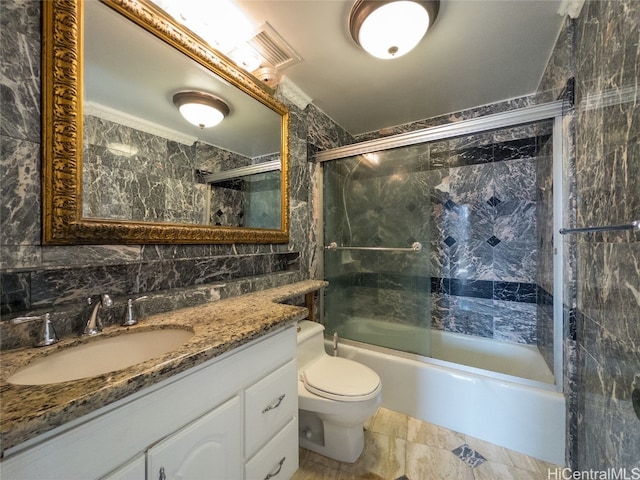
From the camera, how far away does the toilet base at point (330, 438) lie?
1270 mm

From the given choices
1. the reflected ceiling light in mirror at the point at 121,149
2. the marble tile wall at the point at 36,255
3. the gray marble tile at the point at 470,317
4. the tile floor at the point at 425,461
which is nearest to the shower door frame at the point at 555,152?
the tile floor at the point at 425,461

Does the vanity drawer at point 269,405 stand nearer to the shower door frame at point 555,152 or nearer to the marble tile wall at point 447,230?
the marble tile wall at point 447,230

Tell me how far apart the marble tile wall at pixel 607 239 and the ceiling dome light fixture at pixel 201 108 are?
161 centimetres

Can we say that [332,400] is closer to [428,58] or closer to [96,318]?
[96,318]

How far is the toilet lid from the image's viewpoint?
1.18 meters

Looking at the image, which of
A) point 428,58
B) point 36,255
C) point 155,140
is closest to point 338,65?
point 428,58

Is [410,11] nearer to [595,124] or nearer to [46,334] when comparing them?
[595,124]

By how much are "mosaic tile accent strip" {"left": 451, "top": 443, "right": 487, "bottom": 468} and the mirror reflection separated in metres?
1.69

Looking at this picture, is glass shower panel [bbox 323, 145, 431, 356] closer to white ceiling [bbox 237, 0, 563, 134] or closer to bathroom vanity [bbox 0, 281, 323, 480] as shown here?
white ceiling [bbox 237, 0, 563, 134]

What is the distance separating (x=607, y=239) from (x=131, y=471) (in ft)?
5.38

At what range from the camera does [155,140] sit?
1.07 meters

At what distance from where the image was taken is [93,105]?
2.86 feet

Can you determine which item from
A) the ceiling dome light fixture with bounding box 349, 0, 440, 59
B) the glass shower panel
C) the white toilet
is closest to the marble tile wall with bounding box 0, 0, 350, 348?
the white toilet

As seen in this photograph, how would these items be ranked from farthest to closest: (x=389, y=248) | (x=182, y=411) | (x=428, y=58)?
(x=389, y=248) < (x=428, y=58) < (x=182, y=411)
